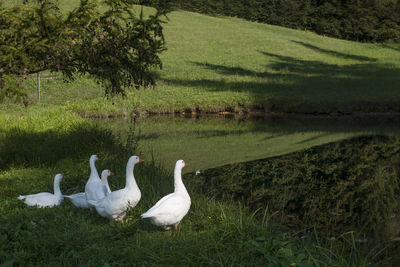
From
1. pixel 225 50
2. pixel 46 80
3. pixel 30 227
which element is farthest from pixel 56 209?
pixel 225 50

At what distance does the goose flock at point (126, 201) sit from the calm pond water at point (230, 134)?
649cm

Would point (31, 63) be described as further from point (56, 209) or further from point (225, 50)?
point (225, 50)

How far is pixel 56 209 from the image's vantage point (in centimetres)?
919

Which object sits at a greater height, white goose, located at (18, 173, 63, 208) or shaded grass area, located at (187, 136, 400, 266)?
white goose, located at (18, 173, 63, 208)

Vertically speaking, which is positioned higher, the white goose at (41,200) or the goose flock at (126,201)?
the goose flock at (126,201)

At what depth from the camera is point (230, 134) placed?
23.6 metres

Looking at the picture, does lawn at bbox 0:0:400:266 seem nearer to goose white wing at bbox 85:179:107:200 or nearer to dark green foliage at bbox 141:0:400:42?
goose white wing at bbox 85:179:107:200

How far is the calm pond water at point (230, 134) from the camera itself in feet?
61.6

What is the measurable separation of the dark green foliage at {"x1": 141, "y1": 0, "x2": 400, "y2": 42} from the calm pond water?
38962mm

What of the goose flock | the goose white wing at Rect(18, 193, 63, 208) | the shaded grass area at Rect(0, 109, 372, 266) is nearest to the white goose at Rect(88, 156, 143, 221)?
the goose flock

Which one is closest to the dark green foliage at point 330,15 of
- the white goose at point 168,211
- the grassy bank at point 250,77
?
the grassy bank at point 250,77

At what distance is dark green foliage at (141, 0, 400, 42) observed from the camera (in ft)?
210

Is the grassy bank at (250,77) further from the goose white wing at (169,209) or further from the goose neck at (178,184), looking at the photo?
the goose white wing at (169,209)

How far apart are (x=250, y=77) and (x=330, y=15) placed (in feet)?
104
